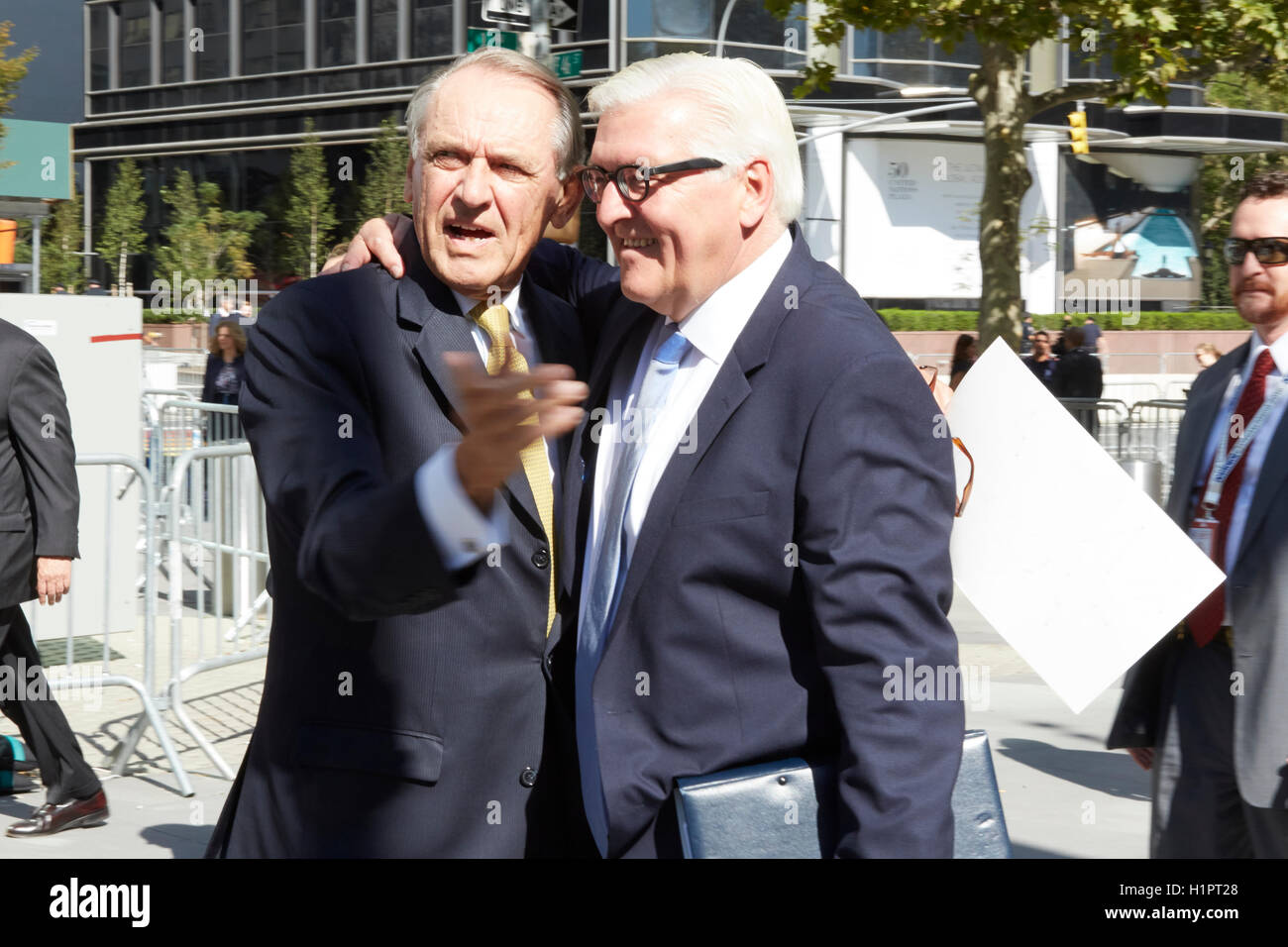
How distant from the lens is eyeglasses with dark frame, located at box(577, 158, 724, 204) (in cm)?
232

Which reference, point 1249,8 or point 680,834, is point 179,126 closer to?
point 1249,8

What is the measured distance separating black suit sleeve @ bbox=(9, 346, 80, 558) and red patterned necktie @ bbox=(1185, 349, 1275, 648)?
397 cm

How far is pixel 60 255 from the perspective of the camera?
43.9 meters

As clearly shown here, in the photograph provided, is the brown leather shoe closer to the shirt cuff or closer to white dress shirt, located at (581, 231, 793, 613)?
white dress shirt, located at (581, 231, 793, 613)

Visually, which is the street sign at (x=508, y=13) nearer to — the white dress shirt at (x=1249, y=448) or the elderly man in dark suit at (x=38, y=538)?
the elderly man in dark suit at (x=38, y=538)

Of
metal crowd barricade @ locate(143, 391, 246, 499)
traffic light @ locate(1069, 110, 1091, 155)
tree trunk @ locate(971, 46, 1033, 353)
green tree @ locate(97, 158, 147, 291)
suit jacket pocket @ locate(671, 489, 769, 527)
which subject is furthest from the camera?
green tree @ locate(97, 158, 147, 291)

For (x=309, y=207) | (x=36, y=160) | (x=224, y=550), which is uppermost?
(x=309, y=207)

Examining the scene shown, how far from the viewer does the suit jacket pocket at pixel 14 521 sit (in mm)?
5543

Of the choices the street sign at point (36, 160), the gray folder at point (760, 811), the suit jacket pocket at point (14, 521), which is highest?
the street sign at point (36, 160)

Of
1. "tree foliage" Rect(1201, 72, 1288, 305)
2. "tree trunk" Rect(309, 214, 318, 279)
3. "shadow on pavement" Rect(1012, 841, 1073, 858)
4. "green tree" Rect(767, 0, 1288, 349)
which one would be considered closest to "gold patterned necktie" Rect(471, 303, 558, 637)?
"shadow on pavement" Rect(1012, 841, 1073, 858)

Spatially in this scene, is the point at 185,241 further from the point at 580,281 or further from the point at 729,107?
the point at 729,107

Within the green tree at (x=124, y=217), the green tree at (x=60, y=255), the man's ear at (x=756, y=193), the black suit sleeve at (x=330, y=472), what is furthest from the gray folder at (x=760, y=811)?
the green tree at (x=124, y=217)

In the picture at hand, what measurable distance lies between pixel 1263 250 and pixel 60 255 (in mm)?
44461

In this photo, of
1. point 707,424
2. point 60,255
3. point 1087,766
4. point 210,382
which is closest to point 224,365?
point 210,382
